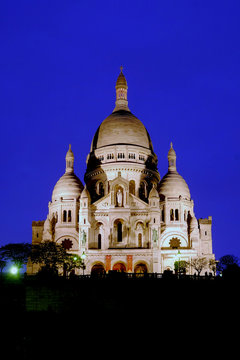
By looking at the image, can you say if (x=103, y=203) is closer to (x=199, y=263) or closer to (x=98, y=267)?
(x=98, y=267)

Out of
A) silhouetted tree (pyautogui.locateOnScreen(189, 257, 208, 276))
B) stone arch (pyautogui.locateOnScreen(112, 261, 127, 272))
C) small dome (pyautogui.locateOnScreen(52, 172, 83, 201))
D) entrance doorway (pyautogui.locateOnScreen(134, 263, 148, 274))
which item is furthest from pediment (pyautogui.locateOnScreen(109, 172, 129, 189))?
silhouetted tree (pyautogui.locateOnScreen(189, 257, 208, 276))

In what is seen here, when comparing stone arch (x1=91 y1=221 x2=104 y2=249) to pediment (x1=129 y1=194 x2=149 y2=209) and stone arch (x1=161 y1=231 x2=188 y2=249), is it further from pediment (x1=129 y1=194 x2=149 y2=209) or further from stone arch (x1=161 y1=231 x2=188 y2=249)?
stone arch (x1=161 y1=231 x2=188 y2=249)

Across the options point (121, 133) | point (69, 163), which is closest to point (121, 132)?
point (121, 133)

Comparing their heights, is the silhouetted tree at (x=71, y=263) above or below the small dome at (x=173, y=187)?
below

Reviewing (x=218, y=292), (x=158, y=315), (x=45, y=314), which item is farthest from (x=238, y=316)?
(x=45, y=314)

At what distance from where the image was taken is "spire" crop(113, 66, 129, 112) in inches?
4350

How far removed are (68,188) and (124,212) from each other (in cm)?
1333

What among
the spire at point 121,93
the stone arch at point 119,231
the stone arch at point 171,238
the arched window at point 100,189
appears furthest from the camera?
the spire at point 121,93

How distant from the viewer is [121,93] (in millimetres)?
111875

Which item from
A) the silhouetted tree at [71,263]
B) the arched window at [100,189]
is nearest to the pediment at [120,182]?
the arched window at [100,189]

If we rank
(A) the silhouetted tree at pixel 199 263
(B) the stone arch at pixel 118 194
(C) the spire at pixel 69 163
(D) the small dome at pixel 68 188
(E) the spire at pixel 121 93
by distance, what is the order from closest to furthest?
(A) the silhouetted tree at pixel 199 263
(B) the stone arch at pixel 118 194
(D) the small dome at pixel 68 188
(C) the spire at pixel 69 163
(E) the spire at pixel 121 93

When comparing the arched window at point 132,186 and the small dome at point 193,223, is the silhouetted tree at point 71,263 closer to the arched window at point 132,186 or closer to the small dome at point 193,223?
the arched window at point 132,186

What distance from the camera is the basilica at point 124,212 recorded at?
86125 mm

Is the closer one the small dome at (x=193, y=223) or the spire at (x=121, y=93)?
the small dome at (x=193, y=223)
